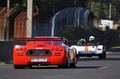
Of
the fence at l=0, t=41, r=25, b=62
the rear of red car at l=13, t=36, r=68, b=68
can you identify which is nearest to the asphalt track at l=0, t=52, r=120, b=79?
the rear of red car at l=13, t=36, r=68, b=68

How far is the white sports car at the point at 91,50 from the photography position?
1516 inches

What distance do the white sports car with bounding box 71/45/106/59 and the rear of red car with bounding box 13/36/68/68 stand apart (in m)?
15.7

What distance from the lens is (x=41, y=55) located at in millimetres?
22750

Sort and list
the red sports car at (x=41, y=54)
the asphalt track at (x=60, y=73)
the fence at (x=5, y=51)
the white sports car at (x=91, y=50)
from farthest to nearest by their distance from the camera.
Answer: the white sports car at (x=91, y=50) < the fence at (x=5, y=51) < the red sports car at (x=41, y=54) < the asphalt track at (x=60, y=73)

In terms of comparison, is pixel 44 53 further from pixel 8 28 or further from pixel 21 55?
pixel 8 28

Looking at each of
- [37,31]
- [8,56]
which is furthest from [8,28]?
[8,56]

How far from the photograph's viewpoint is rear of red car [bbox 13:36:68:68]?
891 inches

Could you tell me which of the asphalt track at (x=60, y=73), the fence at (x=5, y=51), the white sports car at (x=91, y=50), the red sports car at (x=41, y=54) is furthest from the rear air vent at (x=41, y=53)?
the white sports car at (x=91, y=50)

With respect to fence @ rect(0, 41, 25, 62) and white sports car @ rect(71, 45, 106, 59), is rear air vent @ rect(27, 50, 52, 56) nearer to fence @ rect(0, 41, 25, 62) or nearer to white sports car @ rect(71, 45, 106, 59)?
fence @ rect(0, 41, 25, 62)

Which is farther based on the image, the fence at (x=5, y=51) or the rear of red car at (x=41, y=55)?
the fence at (x=5, y=51)

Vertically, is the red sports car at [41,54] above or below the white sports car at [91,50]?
above

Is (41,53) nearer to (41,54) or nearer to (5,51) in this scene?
(41,54)

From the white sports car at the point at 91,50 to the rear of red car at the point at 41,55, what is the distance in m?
15.7

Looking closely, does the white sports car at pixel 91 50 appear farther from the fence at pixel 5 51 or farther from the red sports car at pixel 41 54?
the red sports car at pixel 41 54
